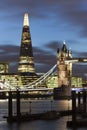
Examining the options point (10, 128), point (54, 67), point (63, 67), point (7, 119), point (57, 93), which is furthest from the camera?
point (54, 67)

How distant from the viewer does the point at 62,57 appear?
174 metres

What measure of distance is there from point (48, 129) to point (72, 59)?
396 feet

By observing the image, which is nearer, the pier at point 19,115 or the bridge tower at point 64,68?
the pier at point 19,115

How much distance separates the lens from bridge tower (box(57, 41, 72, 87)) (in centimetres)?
17104

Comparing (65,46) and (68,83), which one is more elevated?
(65,46)

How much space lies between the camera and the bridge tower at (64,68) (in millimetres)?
171038

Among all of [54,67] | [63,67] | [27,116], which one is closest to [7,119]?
[27,116]

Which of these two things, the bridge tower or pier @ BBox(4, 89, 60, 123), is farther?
the bridge tower

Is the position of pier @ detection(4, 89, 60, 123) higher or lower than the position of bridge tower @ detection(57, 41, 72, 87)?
lower

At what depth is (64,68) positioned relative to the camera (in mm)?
173125

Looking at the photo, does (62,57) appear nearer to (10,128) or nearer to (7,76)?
(7,76)

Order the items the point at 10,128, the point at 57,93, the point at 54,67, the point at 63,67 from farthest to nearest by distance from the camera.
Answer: the point at 54,67, the point at 63,67, the point at 57,93, the point at 10,128

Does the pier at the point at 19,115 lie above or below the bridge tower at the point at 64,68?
below

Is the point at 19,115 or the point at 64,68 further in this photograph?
the point at 64,68
